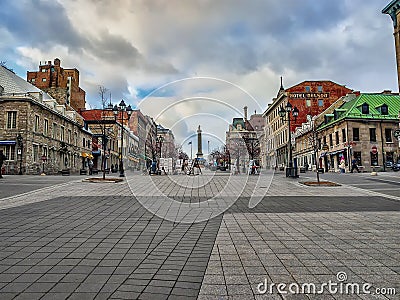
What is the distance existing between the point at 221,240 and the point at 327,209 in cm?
557

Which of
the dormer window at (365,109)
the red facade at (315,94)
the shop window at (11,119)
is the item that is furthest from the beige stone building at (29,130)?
the red facade at (315,94)

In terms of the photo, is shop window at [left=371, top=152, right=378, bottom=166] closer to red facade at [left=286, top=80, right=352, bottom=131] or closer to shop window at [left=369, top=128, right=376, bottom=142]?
shop window at [left=369, top=128, right=376, bottom=142]

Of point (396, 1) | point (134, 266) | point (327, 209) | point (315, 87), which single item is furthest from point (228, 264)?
point (315, 87)

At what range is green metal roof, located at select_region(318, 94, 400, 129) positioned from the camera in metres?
45.1

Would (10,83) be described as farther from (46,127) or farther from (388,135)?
(388,135)

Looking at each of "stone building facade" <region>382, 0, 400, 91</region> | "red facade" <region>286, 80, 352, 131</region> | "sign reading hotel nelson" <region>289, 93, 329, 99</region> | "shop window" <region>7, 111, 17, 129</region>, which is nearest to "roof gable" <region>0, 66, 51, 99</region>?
"shop window" <region>7, 111, 17, 129</region>

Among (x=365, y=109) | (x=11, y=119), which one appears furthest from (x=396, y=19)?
(x=11, y=119)

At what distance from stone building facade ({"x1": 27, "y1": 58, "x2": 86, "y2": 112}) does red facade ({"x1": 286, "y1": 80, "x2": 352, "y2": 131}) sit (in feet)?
162

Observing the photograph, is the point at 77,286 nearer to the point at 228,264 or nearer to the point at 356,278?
the point at 228,264

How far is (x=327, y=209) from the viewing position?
10.3 meters

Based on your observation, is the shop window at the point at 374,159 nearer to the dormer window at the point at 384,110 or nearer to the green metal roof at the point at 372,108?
the green metal roof at the point at 372,108

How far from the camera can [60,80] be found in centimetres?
8131

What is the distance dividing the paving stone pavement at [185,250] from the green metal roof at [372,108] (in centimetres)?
3960

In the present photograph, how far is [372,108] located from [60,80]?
7251 centimetres
